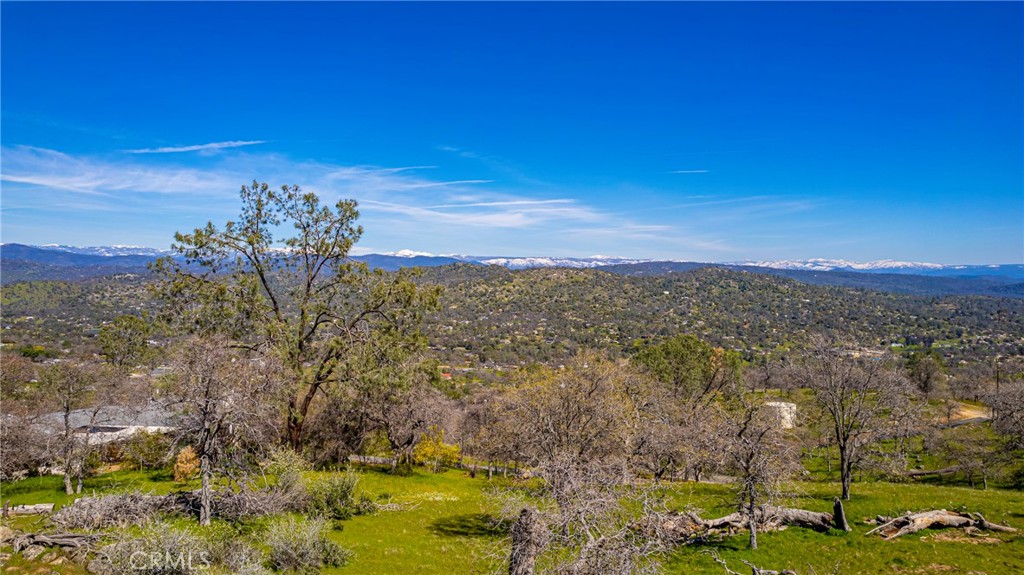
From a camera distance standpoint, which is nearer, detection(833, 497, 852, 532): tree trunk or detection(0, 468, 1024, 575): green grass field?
detection(0, 468, 1024, 575): green grass field

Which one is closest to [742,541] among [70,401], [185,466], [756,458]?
[756,458]

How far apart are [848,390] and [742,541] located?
8.82 metres

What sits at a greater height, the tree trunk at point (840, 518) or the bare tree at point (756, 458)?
the bare tree at point (756, 458)

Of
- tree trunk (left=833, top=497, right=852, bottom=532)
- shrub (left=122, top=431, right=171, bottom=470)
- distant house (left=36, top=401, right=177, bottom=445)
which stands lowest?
shrub (left=122, top=431, right=171, bottom=470)

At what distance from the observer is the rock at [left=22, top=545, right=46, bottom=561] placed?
1289 cm

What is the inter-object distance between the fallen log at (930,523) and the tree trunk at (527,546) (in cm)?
1594

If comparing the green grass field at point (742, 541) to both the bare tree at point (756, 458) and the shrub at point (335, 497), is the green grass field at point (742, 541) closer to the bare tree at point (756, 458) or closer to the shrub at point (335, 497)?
the shrub at point (335, 497)

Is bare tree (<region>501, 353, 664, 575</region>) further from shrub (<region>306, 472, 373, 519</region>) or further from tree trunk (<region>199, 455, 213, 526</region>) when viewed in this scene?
tree trunk (<region>199, 455, 213, 526</region>)

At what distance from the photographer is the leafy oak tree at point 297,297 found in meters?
23.0

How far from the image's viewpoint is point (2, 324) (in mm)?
136125

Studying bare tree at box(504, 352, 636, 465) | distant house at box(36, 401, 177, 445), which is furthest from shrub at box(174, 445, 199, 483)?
bare tree at box(504, 352, 636, 465)

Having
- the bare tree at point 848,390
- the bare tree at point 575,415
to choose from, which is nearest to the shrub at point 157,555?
the bare tree at point 575,415

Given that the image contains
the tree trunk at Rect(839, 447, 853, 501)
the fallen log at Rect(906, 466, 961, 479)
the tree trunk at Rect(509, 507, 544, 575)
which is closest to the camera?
the tree trunk at Rect(509, 507, 544, 575)

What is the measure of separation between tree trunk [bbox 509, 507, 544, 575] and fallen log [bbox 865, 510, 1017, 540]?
1594 centimetres
